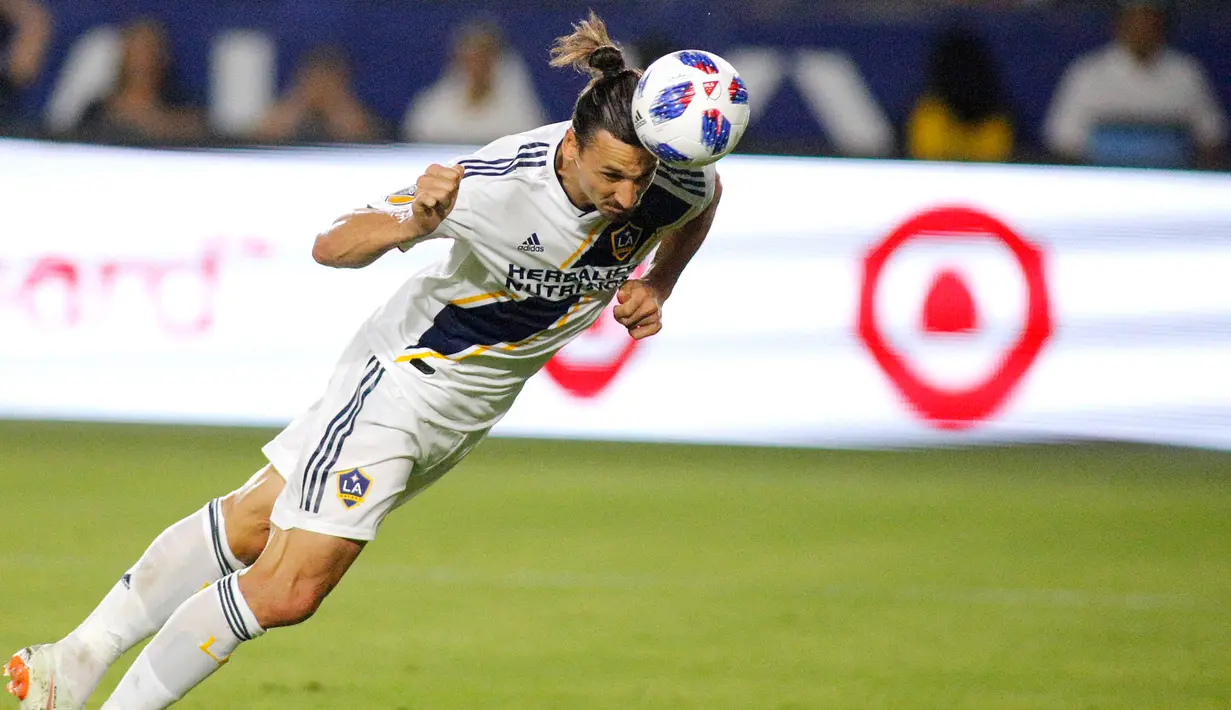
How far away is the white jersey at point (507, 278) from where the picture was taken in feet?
12.5

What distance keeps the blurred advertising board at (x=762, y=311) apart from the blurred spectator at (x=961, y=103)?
1395 mm

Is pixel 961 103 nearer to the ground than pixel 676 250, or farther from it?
nearer to the ground

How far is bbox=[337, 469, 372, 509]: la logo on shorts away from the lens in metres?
3.76

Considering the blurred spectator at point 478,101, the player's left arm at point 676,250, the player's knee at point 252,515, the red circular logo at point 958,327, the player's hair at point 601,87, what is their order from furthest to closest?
the blurred spectator at point 478,101 → the red circular logo at point 958,327 → the player's left arm at point 676,250 → the player's knee at point 252,515 → the player's hair at point 601,87

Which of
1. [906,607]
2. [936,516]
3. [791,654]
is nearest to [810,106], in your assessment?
[936,516]

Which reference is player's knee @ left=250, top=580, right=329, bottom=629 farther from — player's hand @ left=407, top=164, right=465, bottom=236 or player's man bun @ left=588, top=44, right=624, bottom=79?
player's man bun @ left=588, top=44, right=624, bottom=79

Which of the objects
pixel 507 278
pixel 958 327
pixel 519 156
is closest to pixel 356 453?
pixel 507 278

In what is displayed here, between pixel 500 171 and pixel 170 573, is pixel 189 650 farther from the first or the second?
pixel 500 171

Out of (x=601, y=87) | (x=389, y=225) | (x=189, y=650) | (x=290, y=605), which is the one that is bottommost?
(x=189, y=650)

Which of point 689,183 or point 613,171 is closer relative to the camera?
point 613,171

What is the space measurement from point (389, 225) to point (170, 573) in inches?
47.1

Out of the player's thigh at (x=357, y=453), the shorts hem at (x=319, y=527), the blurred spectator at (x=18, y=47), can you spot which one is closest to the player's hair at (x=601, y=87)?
the player's thigh at (x=357, y=453)

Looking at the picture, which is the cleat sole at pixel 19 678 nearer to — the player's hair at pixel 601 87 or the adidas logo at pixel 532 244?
the adidas logo at pixel 532 244

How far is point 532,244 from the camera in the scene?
150 inches
